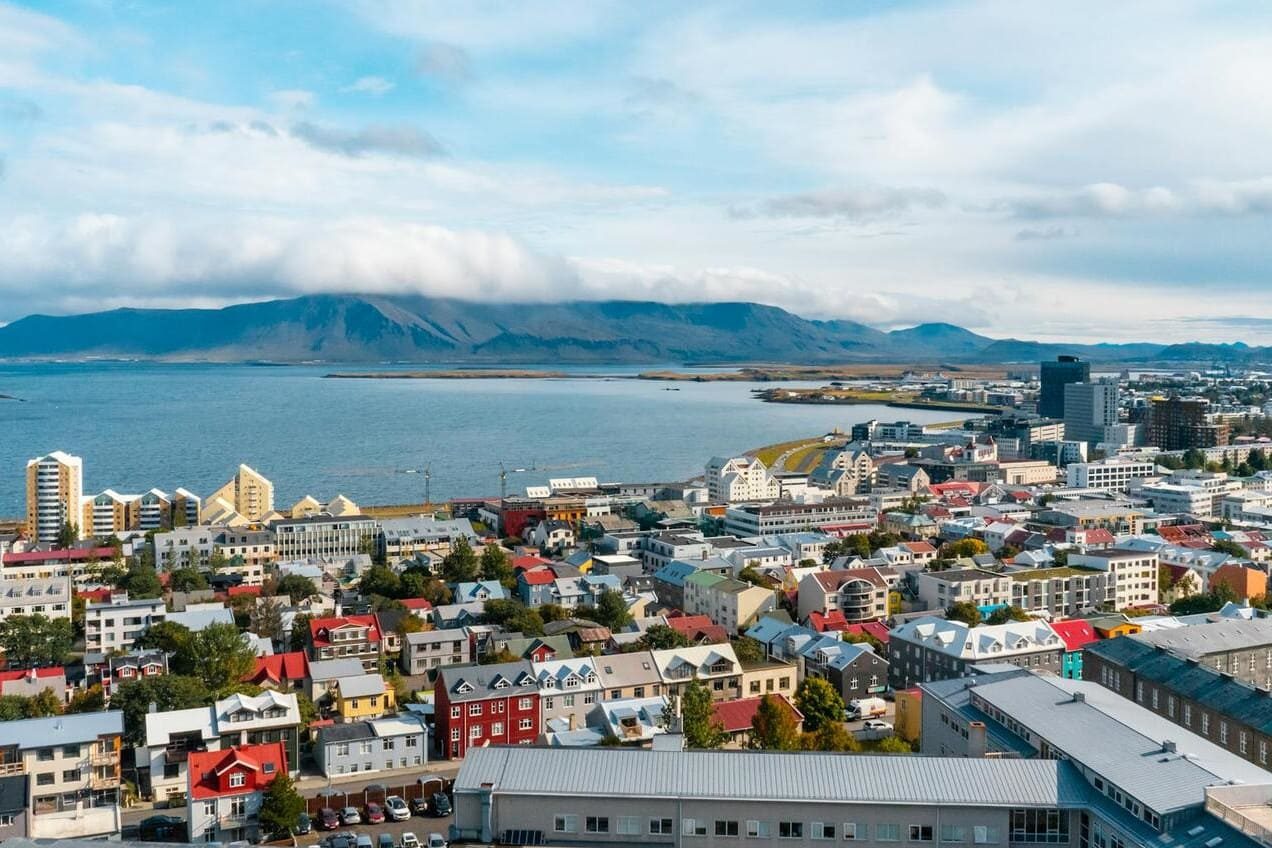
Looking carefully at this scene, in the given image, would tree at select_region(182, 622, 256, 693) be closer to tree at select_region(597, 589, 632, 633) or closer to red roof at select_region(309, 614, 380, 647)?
red roof at select_region(309, 614, 380, 647)

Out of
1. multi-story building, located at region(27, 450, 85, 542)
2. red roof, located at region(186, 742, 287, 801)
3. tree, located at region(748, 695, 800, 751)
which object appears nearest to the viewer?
red roof, located at region(186, 742, 287, 801)

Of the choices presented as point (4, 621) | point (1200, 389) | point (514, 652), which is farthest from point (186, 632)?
point (1200, 389)

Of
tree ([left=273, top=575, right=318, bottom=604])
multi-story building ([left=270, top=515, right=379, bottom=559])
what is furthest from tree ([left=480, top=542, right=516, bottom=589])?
multi-story building ([left=270, top=515, right=379, bottom=559])

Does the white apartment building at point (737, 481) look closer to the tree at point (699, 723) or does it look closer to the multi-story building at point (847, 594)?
the multi-story building at point (847, 594)

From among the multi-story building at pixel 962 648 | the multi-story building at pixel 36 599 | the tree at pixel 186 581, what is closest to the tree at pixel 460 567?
the tree at pixel 186 581

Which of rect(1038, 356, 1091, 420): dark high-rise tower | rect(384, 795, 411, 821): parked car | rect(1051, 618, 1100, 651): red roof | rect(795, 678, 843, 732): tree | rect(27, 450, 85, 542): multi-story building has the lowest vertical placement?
rect(384, 795, 411, 821): parked car
